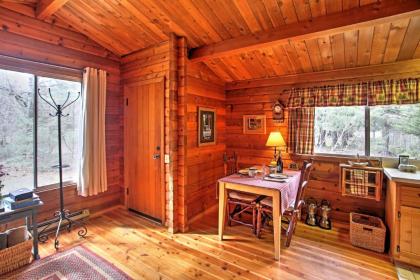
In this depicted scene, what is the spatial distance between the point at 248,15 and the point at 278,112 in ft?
→ 5.39

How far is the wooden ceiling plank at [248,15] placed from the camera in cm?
218

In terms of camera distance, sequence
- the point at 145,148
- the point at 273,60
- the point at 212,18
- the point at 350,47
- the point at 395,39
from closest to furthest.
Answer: the point at 395,39, the point at 212,18, the point at 350,47, the point at 273,60, the point at 145,148

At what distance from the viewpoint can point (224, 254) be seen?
2.37 meters

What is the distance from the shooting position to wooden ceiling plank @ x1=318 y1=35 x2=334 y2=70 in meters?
2.55

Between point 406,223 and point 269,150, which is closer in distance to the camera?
point 406,223

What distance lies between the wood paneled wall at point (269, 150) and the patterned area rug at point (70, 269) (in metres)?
2.59

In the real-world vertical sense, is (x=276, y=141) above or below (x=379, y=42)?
below

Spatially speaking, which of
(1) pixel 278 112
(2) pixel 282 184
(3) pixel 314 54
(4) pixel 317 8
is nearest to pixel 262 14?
(4) pixel 317 8

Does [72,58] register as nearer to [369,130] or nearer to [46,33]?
[46,33]

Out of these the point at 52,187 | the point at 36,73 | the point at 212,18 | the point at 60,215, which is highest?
the point at 212,18

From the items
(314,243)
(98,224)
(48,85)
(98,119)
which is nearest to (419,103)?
(314,243)

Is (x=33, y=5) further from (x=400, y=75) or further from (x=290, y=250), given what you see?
(x=400, y=75)

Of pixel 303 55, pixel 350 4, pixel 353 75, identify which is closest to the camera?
pixel 350 4

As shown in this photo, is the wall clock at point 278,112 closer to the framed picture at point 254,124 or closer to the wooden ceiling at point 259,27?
the framed picture at point 254,124
